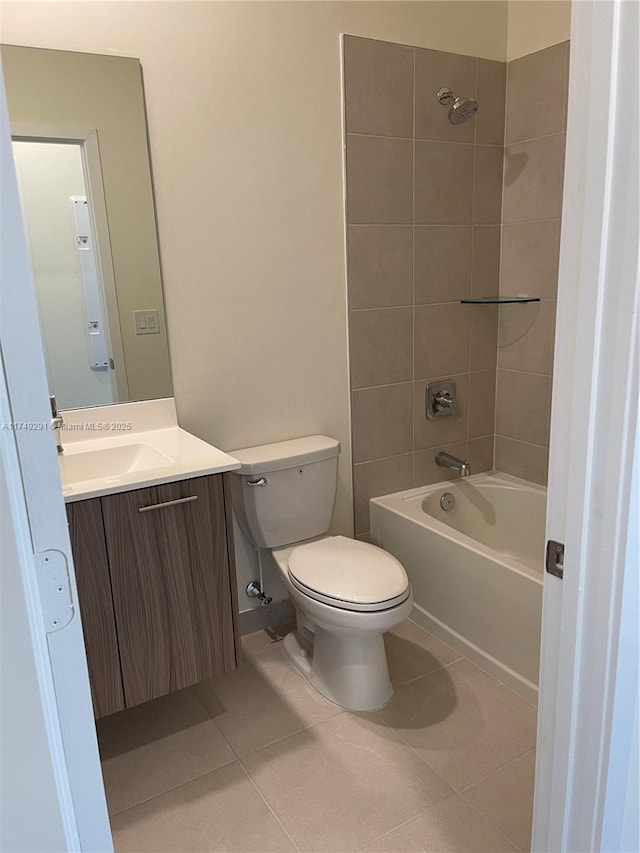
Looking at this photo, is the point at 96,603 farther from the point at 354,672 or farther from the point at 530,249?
the point at 530,249

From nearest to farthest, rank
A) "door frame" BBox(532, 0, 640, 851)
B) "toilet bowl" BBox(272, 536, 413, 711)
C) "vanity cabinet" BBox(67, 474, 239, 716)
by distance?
"door frame" BBox(532, 0, 640, 851), "vanity cabinet" BBox(67, 474, 239, 716), "toilet bowl" BBox(272, 536, 413, 711)

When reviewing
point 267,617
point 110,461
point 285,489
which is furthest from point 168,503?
point 267,617

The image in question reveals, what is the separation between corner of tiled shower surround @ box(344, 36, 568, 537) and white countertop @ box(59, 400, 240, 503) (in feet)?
2.54

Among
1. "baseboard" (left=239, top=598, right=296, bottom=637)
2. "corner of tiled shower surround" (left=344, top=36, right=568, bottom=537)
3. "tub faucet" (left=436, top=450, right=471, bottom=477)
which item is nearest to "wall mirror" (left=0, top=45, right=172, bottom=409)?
"corner of tiled shower surround" (left=344, top=36, right=568, bottom=537)

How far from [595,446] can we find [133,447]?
147 cm

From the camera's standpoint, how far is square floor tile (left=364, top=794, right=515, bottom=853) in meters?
1.52

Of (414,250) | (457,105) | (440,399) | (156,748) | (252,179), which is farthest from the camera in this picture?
(440,399)

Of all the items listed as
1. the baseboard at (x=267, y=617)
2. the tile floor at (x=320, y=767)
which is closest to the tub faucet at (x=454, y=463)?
the tile floor at (x=320, y=767)

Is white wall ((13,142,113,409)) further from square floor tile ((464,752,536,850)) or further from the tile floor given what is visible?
square floor tile ((464,752,536,850))

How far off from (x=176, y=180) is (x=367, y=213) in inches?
28.2

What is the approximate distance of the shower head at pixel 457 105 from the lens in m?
2.30

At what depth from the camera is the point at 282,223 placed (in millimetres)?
2219

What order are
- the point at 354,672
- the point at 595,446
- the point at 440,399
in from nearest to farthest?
the point at 595,446, the point at 354,672, the point at 440,399

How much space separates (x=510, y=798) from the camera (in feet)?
5.46
